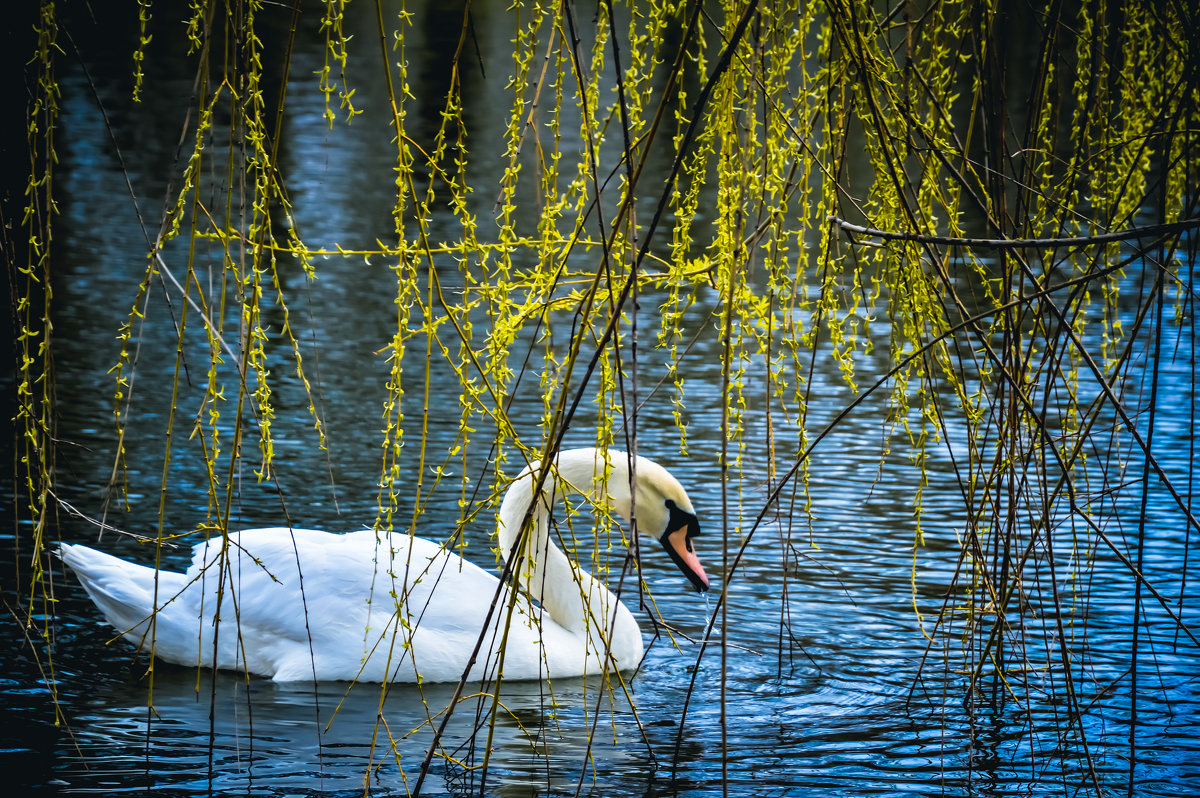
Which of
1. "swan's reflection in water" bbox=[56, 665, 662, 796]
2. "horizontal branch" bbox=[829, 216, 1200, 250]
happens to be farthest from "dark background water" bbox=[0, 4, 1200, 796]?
"horizontal branch" bbox=[829, 216, 1200, 250]

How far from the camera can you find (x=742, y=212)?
2.87 m

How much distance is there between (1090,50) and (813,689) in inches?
112

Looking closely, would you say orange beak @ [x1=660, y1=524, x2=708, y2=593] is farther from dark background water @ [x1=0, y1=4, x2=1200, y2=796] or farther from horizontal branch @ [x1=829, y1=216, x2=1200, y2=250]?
horizontal branch @ [x1=829, y1=216, x2=1200, y2=250]

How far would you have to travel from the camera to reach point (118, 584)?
18.0 feet

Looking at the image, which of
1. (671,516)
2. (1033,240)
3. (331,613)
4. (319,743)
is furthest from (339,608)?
(1033,240)

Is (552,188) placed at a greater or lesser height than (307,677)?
greater

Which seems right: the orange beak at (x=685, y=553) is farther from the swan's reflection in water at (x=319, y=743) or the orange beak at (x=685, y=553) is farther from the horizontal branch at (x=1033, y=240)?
the horizontal branch at (x=1033, y=240)

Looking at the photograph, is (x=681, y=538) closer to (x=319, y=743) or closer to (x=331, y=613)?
(x=331, y=613)

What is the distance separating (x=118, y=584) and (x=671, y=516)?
2.37m

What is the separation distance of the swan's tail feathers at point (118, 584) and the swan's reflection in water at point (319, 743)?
0.28 m

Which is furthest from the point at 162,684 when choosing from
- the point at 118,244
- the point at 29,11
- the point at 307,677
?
the point at 118,244

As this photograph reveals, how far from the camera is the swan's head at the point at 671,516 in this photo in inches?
228

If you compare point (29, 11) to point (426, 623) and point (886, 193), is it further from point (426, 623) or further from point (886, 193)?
point (426, 623)

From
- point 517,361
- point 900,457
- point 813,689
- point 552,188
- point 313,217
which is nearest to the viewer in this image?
point 552,188
